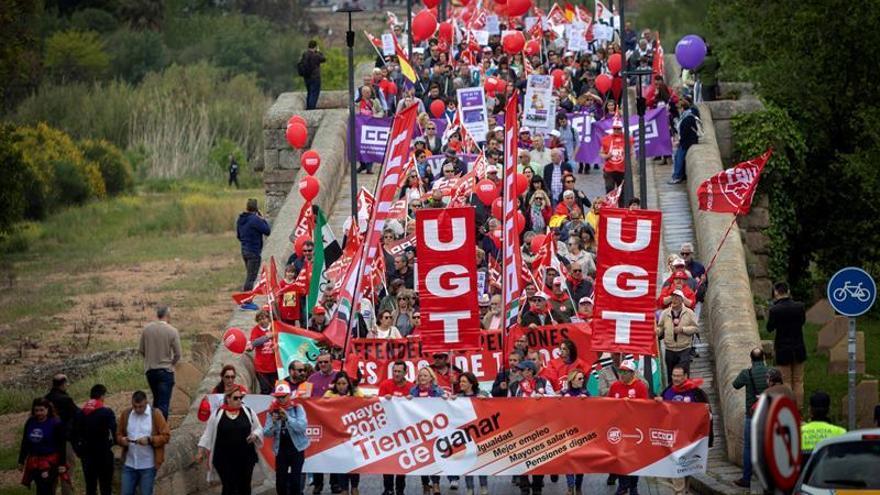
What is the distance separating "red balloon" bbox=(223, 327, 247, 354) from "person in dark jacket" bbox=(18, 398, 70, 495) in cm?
358

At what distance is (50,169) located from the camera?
2781 inches

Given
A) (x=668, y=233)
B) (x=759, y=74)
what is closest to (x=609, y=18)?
(x=759, y=74)

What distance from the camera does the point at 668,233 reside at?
3225cm

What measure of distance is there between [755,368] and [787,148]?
49.6 ft

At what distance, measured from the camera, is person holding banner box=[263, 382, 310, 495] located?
73.0 ft

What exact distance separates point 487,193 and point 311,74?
925 cm

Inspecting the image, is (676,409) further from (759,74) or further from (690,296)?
(759,74)

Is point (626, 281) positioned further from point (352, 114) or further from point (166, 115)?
point (166, 115)

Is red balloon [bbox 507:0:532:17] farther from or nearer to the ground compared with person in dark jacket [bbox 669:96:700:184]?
farther from the ground

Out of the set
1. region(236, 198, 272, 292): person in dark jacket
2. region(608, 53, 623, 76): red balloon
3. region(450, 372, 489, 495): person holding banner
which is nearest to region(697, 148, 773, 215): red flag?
region(450, 372, 489, 495): person holding banner

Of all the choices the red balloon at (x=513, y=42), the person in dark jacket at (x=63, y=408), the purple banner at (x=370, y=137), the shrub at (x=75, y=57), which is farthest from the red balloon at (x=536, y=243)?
the shrub at (x=75, y=57)

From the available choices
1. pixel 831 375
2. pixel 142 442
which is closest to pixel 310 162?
pixel 831 375

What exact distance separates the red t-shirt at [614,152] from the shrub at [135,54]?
68.3 meters

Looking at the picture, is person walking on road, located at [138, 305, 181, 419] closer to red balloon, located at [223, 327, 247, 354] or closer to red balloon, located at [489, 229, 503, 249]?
red balloon, located at [223, 327, 247, 354]
